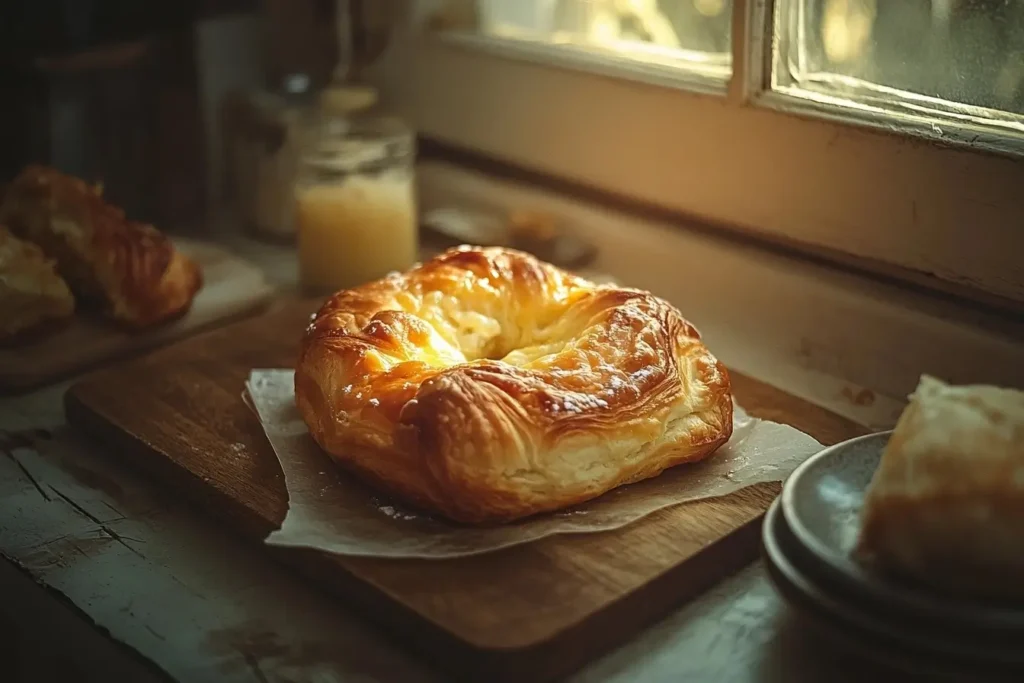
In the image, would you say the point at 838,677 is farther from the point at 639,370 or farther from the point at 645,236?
the point at 645,236

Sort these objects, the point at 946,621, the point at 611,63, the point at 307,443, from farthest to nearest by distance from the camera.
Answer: the point at 611,63
the point at 307,443
the point at 946,621

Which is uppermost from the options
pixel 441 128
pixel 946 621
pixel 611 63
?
pixel 611 63

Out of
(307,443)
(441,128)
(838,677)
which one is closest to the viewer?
(838,677)

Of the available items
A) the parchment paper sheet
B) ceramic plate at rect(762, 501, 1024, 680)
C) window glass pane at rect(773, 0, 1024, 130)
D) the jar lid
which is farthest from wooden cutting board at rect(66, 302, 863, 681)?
the jar lid

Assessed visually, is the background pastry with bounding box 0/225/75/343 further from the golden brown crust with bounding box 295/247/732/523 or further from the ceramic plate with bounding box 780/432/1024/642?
the ceramic plate with bounding box 780/432/1024/642

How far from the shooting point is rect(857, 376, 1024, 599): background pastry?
0.68 meters

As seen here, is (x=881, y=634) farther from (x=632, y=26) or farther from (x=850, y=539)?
(x=632, y=26)

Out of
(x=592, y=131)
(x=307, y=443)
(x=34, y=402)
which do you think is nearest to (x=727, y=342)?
(x=592, y=131)

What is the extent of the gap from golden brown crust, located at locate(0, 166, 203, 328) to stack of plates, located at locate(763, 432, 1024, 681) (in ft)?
2.43

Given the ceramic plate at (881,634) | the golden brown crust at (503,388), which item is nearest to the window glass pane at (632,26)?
the golden brown crust at (503,388)

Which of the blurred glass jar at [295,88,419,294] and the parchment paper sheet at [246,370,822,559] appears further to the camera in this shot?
the blurred glass jar at [295,88,419,294]

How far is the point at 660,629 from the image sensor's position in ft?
2.71

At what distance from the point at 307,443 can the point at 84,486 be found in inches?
7.9

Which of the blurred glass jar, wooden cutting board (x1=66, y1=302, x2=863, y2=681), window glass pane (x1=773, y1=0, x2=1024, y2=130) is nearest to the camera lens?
wooden cutting board (x1=66, y1=302, x2=863, y2=681)
